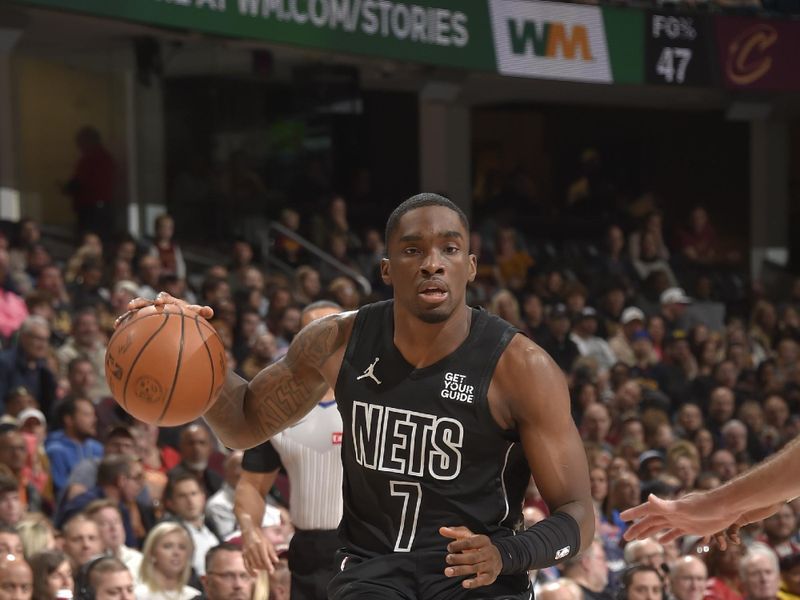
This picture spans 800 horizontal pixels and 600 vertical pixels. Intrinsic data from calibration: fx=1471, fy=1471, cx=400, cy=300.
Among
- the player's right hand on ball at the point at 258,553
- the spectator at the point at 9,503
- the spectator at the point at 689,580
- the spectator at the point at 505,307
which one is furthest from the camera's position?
the spectator at the point at 505,307

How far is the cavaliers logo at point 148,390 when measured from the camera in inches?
168

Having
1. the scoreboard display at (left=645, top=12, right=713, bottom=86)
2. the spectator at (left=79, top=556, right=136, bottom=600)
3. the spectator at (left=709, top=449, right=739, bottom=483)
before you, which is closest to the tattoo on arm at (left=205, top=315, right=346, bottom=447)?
the spectator at (left=79, top=556, right=136, bottom=600)

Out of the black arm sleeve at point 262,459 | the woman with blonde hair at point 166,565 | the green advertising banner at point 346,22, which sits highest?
the green advertising banner at point 346,22

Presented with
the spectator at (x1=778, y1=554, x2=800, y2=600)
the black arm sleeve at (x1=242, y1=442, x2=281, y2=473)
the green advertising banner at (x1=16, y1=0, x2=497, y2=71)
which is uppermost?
the green advertising banner at (x1=16, y1=0, x2=497, y2=71)

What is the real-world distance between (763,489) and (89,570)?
13.2ft

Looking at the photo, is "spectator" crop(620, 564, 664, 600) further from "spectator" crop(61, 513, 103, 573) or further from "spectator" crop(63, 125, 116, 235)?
"spectator" crop(63, 125, 116, 235)

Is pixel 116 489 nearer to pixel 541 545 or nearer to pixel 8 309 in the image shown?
pixel 8 309

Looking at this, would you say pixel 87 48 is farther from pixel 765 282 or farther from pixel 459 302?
pixel 459 302

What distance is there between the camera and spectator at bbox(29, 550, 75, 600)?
6961mm

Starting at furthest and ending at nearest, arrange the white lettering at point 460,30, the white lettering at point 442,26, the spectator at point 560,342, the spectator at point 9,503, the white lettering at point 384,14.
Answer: the white lettering at point 460,30
the white lettering at point 442,26
the white lettering at point 384,14
the spectator at point 560,342
the spectator at point 9,503

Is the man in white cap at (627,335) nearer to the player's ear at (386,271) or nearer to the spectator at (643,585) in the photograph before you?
the spectator at (643,585)

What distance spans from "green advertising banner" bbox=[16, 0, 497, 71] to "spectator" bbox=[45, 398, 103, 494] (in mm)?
4152

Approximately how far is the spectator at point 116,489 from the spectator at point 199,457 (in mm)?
806

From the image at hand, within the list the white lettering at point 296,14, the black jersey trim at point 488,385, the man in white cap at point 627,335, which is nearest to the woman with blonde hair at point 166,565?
the black jersey trim at point 488,385
